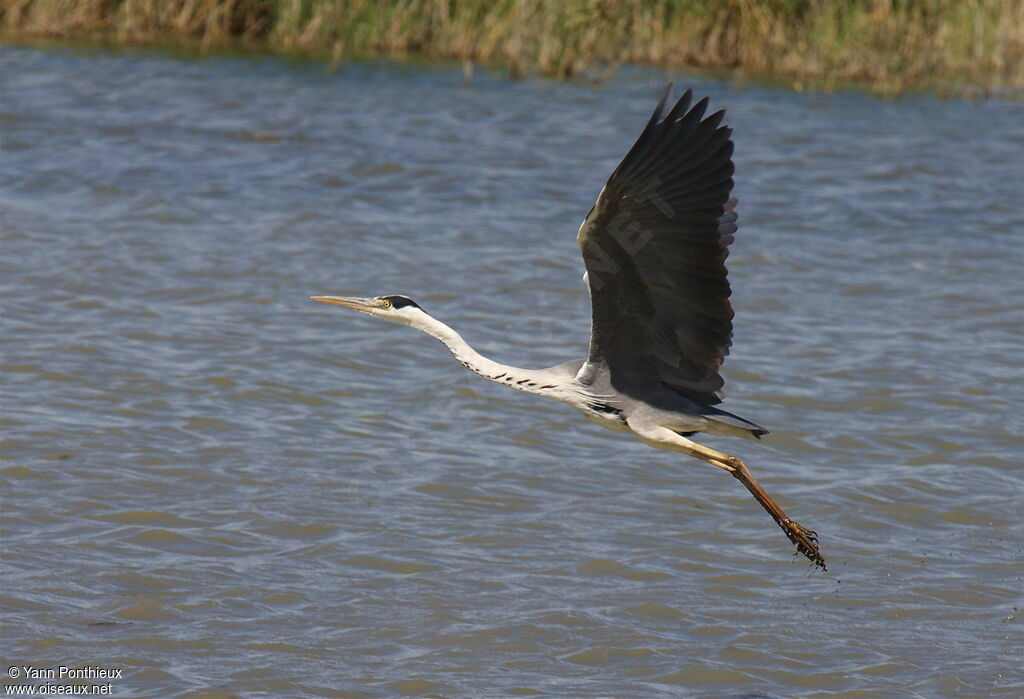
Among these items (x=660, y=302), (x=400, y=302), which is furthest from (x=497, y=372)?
(x=660, y=302)

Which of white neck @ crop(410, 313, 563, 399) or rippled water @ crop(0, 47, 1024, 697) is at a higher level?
white neck @ crop(410, 313, 563, 399)

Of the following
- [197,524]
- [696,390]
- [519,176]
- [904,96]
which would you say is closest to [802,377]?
[696,390]

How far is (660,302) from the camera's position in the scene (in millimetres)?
5012

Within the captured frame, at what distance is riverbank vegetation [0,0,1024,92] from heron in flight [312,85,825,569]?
33.2 feet

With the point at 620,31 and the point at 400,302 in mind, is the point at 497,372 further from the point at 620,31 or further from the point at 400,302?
the point at 620,31

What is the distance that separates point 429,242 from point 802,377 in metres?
3.34

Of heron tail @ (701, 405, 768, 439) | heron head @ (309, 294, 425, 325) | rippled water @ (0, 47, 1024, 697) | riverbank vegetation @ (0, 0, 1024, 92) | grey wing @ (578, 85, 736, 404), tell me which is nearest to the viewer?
grey wing @ (578, 85, 736, 404)

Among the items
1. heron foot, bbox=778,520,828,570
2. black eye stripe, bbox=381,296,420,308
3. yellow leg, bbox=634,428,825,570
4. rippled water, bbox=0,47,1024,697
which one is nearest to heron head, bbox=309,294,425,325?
black eye stripe, bbox=381,296,420,308

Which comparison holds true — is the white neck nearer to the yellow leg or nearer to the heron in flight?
the heron in flight

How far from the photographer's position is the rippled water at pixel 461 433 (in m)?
5.39

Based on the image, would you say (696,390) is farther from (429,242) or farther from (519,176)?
(519,176)

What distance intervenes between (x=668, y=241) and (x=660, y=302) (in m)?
0.30

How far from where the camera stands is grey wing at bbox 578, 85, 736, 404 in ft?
15.3

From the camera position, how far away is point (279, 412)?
758 centimetres
